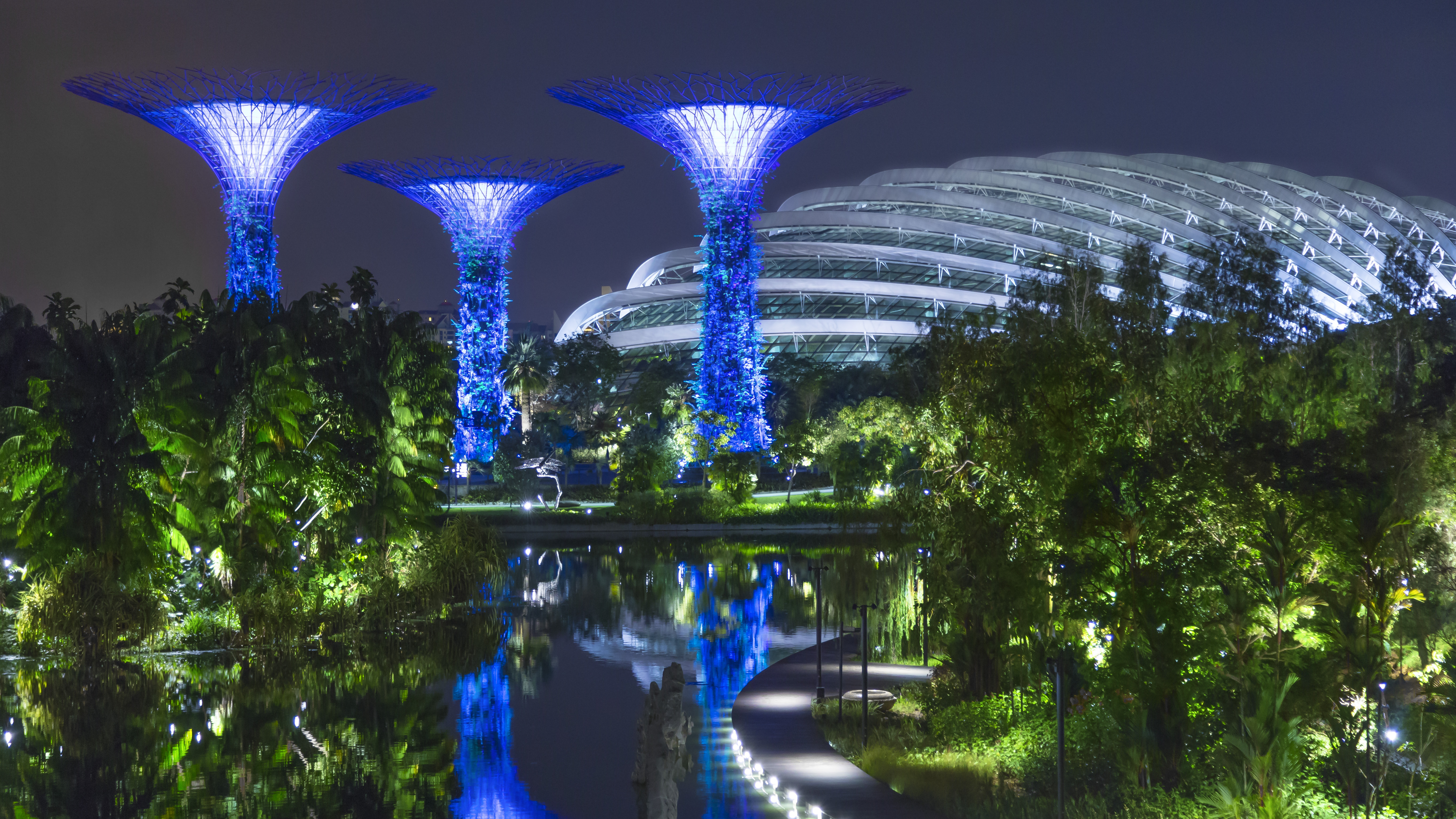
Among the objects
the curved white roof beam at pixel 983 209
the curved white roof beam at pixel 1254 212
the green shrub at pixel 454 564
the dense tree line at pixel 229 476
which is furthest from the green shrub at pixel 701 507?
the curved white roof beam at pixel 1254 212

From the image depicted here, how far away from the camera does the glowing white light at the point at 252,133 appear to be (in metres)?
52.6

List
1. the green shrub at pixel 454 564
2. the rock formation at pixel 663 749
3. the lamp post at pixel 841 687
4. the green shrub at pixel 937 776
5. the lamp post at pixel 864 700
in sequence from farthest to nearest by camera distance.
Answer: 1. the green shrub at pixel 454 564
2. the lamp post at pixel 841 687
3. the lamp post at pixel 864 700
4. the rock formation at pixel 663 749
5. the green shrub at pixel 937 776

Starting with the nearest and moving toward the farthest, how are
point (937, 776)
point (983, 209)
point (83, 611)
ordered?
point (937, 776) < point (83, 611) < point (983, 209)

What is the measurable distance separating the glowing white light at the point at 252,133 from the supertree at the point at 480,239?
19.6 ft

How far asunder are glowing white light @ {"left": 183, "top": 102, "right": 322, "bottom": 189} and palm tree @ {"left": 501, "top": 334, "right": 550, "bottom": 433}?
17.3 meters

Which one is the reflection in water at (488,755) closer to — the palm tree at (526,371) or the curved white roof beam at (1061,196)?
the palm tree at (526,371)

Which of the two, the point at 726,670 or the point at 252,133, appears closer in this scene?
the point at 726,670

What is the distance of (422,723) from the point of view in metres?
16.9

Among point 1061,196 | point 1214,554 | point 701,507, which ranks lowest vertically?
point 1214,554

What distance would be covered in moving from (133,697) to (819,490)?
149 feet

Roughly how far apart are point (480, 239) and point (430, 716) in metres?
49.4

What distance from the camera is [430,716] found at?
57.3ft

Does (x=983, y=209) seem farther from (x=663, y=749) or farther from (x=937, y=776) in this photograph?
(x=663, y=749)

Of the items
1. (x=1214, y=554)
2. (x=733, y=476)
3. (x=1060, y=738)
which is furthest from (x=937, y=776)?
(x=733, y=476)
